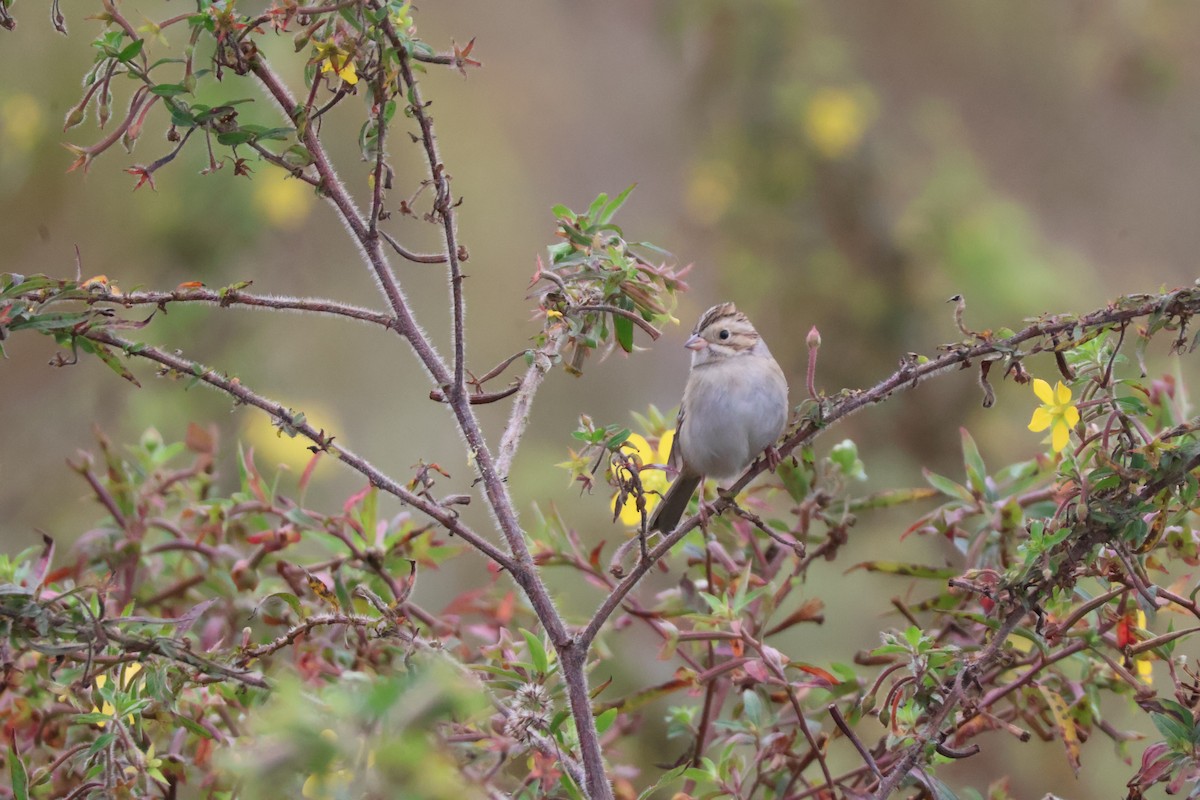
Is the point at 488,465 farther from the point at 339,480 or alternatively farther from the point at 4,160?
the point at 339,480

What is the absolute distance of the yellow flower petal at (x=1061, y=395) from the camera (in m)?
0.82

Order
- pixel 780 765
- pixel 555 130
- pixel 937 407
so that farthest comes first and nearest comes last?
pixel 555 130 < pixel 937 407 < pixel 780 765

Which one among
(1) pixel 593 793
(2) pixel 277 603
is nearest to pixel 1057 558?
(1) pixel 593 793

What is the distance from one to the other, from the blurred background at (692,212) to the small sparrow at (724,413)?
36.1 inches

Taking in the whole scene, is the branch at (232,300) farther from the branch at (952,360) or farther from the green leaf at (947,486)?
the green leaf at (947,486)

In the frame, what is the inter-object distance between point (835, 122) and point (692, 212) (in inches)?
16.8

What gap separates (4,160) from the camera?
7.36 feet

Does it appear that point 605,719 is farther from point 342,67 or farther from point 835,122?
point 835,122

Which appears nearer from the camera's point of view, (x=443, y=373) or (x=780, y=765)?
(x=443, y=373)

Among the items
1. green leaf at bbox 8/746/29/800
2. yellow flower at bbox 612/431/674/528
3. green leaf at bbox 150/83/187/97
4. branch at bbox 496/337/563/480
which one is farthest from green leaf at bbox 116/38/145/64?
yellow flower at bbox 612/431/674/528

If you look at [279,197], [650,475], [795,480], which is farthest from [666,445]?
[279,197]

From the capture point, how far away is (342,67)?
29.0 inches

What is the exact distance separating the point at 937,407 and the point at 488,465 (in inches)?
80.0

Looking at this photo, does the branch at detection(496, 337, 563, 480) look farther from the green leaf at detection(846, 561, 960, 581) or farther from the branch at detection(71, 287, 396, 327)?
the green leaf at detection(846, 561, 960, 581)
